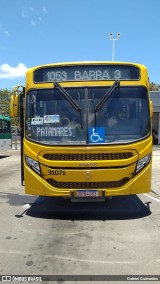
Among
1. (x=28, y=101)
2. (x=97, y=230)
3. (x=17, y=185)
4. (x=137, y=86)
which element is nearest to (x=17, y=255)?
(x=97, y=230)

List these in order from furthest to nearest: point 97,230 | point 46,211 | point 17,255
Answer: point 46,211, point 97,230, point 17,255

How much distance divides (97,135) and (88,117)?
16.9 inches

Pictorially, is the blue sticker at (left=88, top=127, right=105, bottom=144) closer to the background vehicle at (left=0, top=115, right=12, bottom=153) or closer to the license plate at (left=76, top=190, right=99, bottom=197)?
the license plate at (left=76, top=190, right=99, bottom=197)

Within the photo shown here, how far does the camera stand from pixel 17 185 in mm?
11344

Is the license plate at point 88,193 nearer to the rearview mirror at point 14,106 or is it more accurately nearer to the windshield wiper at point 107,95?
the windshield wiper at point 107,95

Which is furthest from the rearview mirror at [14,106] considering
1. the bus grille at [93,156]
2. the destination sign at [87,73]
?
the bus grille at [93,156]

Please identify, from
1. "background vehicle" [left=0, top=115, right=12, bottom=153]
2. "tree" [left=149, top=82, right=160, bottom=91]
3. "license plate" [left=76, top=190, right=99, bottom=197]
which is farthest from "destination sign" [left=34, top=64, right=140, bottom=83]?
"tree" [left=149, top=82, right=160, bottom=91]

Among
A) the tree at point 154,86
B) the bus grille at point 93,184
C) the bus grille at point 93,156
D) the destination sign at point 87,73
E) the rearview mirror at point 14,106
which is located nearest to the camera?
the bus grille at point 93,156

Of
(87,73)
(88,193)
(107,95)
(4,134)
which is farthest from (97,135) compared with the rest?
(4,134)

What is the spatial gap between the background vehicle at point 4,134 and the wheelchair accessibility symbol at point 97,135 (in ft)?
54.8

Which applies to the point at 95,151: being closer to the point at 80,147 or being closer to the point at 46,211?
the point at 80,147

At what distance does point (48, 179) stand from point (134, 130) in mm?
2094

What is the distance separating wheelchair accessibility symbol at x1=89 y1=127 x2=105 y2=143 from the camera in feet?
21.6

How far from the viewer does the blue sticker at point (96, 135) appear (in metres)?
6.59
